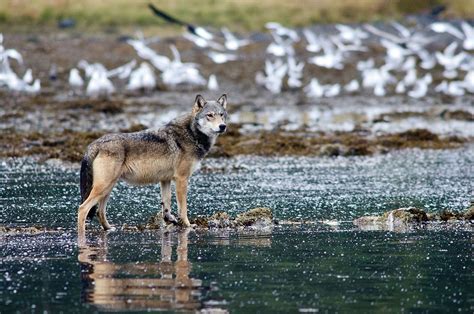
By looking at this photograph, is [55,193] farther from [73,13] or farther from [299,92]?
[73,13]

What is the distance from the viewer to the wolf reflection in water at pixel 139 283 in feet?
32.9

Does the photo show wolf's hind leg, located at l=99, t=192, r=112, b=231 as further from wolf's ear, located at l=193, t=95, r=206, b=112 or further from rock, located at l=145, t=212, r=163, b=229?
wolf's ear, located at l=193, t=95, r=206, b=112

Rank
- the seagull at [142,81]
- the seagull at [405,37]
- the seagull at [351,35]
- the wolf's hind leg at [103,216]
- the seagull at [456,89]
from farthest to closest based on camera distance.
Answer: the seagull at [351,35] → the seagull at [405,37] → the seagull at [456,89] → the seagull at [142,81] → the wolf's hind leg at [103,216]

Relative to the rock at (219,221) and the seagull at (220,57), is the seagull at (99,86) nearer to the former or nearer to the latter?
the seagull at (220,57)

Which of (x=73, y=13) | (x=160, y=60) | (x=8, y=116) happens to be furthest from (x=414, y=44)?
(x=8, y=116)

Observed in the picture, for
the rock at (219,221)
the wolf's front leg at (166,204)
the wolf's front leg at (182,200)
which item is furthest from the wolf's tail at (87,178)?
the rock at (219,221)

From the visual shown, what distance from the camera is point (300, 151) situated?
85.9 feet

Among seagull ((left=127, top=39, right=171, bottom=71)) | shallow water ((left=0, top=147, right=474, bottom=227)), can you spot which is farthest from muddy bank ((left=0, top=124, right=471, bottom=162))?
seagull ((left=127, top=39, right=171, bottom=71))

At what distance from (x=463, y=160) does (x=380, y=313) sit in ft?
48.9

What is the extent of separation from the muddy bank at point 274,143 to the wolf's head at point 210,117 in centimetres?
894

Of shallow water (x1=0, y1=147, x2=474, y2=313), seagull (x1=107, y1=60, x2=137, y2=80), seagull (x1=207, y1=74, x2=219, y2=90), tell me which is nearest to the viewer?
shallow water (x1=0, y1=147, x2=474, y2=313)

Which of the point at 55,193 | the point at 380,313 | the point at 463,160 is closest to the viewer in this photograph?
the point at 380,313

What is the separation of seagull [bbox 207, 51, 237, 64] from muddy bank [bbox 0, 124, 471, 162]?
15062 mm

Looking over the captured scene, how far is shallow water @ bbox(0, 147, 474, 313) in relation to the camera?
33.6 feet
